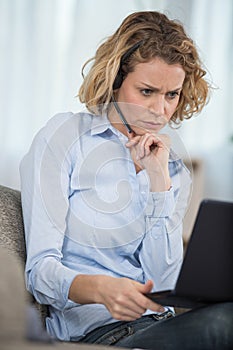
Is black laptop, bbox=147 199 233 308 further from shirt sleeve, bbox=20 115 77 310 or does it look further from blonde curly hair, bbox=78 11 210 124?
blonde curly hair, bbox=78 11 210 124

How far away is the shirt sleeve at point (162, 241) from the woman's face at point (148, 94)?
155mm

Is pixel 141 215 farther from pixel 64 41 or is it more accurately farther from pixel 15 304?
pixel 64 41

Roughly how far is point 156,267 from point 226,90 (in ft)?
8.07

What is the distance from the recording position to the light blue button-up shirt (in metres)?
1.59

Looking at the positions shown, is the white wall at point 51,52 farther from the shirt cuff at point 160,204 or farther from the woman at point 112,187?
the shirt cuff at point 160,204

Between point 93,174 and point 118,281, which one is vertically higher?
point 93,174

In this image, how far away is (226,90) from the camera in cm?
400

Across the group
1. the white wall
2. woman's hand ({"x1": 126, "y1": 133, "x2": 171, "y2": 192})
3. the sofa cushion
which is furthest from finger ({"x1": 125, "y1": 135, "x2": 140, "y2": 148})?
A: the white wall

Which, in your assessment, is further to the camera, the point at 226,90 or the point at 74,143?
the point at 226,90

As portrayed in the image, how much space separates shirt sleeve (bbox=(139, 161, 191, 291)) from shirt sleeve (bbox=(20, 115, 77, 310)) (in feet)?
0.59

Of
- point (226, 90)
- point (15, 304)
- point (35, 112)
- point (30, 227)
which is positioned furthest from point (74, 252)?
point (226, 90)

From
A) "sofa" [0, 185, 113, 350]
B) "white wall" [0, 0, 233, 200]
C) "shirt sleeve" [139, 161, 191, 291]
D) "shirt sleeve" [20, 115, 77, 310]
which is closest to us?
"sofa" [0, 185, 113, 350]

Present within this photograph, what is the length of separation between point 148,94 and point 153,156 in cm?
14

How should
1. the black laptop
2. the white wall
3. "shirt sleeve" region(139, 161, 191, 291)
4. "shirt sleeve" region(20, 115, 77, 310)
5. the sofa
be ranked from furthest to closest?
1. the white wall
2. "shirt sleeve" region(139, 161, 191, 291)
3. "shirt sleeve" region(20, 115, 77, 310)
4. the black laptop
5. the sofa
